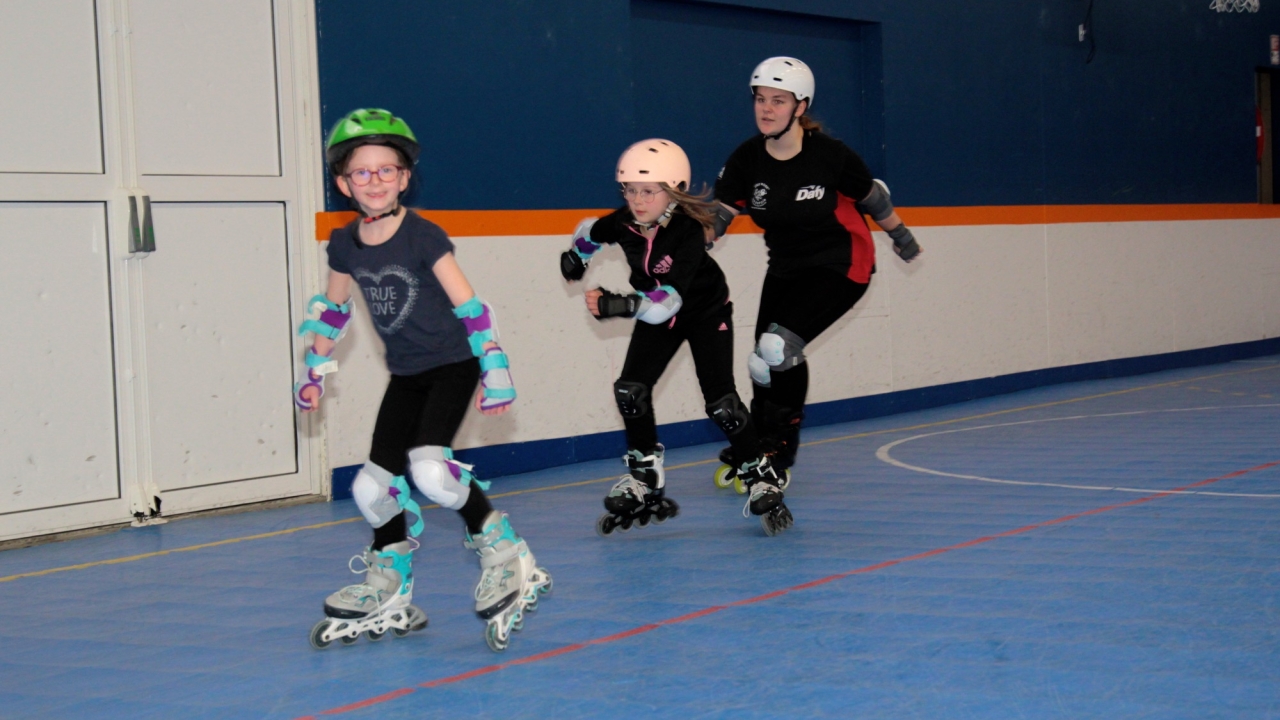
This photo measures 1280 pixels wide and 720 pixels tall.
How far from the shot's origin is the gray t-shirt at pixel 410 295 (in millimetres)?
3803

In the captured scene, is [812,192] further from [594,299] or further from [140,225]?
[140,225]

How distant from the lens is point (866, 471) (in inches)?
274

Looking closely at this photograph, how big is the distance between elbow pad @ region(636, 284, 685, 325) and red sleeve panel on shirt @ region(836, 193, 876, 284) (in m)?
1.19

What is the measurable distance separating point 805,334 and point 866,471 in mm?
1418

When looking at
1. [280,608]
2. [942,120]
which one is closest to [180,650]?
[280,608]

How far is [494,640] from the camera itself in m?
3.65

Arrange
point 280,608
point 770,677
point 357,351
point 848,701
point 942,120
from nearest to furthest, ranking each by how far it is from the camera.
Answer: point 848,701, point 770,677, point 280,608, point 357,351, point 942,120

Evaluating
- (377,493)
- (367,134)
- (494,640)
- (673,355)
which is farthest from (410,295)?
(673,355)

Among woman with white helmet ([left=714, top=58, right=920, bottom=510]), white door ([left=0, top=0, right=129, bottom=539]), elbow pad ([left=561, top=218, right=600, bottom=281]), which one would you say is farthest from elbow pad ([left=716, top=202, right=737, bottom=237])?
Answer: white door ([left=0, top=0, right=129, bottom=539])

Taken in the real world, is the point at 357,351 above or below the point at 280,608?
above

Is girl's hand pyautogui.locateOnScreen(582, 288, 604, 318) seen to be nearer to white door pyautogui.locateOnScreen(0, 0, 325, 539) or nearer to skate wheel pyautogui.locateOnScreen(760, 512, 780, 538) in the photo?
skate wheel pyautogui.locateOnScreen(760, 512, 780, 538)

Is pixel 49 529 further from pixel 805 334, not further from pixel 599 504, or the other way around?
pixel 805 334

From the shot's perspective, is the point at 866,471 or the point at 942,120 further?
the point at 942,120

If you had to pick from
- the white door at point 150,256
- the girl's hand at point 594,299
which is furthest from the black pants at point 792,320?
the white door at point 150,256
